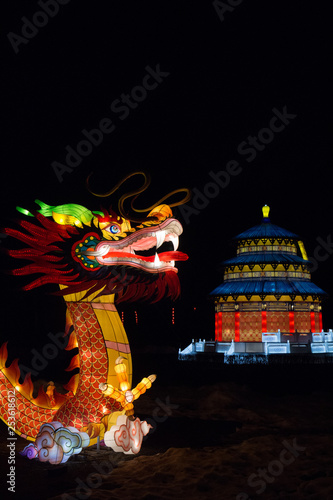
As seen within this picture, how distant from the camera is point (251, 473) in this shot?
8.06 meters

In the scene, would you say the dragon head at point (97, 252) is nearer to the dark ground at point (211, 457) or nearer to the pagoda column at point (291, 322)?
the dark ground at point (211, 457)

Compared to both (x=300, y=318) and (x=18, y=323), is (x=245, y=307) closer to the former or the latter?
(x=300, y=318)

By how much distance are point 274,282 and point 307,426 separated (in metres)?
18.4

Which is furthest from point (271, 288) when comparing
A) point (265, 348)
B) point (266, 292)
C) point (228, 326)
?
point (265, 348)

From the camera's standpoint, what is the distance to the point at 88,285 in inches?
356

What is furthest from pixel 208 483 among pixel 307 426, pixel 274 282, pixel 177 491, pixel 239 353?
pixel 274 282

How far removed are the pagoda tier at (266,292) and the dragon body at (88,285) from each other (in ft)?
70.9

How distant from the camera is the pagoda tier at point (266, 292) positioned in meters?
30.6

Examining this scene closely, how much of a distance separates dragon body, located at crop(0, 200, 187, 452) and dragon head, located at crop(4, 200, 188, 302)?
0.02 m

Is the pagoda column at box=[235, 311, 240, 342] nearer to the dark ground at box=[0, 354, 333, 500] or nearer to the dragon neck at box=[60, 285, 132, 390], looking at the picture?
the dark ground at box=[0, 354, 333, 500]

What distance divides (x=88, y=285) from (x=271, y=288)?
22545 millimetres

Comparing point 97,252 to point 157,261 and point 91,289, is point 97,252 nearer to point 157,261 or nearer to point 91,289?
point 91,289

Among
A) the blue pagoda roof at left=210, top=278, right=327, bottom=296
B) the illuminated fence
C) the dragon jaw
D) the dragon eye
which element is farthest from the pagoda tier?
the dragon eye

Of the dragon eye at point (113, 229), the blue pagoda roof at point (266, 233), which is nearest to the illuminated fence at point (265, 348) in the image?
the blue pagoda roof at point (266, 233)
